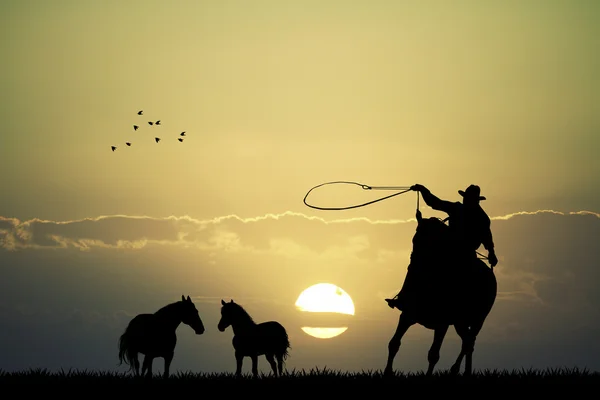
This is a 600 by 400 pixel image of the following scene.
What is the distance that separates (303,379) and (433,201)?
4.32m

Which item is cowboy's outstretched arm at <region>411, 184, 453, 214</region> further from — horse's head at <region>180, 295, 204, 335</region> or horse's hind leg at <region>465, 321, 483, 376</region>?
horse's head at <region>180, 295, 204, 335</region>

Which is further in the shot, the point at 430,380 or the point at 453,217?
the point at 453,217

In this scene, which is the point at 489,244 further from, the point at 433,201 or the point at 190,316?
the point at 190,316

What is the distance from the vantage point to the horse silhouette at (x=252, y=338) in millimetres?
20594

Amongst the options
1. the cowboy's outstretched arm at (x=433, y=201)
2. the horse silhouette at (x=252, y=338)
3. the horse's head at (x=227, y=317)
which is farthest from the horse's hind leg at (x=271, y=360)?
the cowboy's outstretched arm at (x=433, y=201)

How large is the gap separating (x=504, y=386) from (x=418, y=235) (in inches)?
129

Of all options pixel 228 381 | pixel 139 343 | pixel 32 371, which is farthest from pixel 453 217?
pixel 32 371

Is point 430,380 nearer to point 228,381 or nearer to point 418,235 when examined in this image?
point 418,235

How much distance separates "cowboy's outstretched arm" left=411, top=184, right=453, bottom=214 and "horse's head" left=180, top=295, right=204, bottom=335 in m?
5.85

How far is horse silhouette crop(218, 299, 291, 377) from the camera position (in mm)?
20594

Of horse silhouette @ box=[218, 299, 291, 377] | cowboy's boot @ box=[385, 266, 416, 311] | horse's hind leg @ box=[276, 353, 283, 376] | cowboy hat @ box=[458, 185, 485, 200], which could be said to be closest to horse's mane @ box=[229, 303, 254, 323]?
horse silhouette @ box=[218, 299, 291, 377]

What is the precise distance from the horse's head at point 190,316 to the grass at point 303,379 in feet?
5.87

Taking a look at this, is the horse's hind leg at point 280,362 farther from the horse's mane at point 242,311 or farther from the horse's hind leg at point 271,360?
the horse's mane at point 242,311

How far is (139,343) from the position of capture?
18234 millimetres
